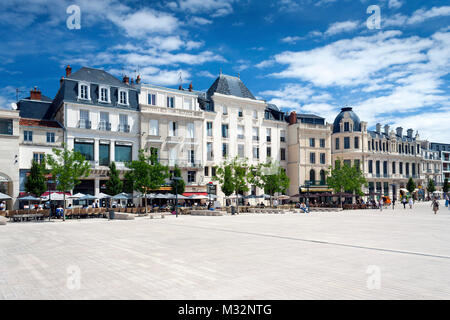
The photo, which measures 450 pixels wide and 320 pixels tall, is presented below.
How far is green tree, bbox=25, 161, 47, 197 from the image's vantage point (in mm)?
33812

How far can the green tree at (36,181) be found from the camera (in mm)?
33812

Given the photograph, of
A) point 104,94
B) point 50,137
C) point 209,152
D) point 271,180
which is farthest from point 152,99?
point 271,180

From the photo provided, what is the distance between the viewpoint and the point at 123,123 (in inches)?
1667

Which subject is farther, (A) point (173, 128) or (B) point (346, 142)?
(B) point (346, 142)

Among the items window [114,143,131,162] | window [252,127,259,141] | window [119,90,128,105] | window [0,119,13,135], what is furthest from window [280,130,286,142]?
window [0,119,13,135]

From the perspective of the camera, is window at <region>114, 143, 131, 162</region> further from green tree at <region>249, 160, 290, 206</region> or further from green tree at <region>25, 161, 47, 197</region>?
green tree at <region>249, 160, 290, 206</region>

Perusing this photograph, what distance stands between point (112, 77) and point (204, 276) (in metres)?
40.8

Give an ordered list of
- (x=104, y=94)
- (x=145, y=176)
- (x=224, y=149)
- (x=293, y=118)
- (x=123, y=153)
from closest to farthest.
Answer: (x=145, y=176), (x=104, y=94), (x=123, y=153), (x=224, y=149), (x=293, y=118)

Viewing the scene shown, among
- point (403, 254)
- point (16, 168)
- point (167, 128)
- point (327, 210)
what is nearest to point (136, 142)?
point (167, 128)

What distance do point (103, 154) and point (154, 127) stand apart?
6971mm

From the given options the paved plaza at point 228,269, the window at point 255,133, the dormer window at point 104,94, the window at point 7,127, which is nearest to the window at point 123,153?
the dormer window at point 104,94

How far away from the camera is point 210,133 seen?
49281 millimetres

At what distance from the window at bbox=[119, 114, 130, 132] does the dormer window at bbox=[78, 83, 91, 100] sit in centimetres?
403

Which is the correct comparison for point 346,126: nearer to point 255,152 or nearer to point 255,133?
point 255,133
